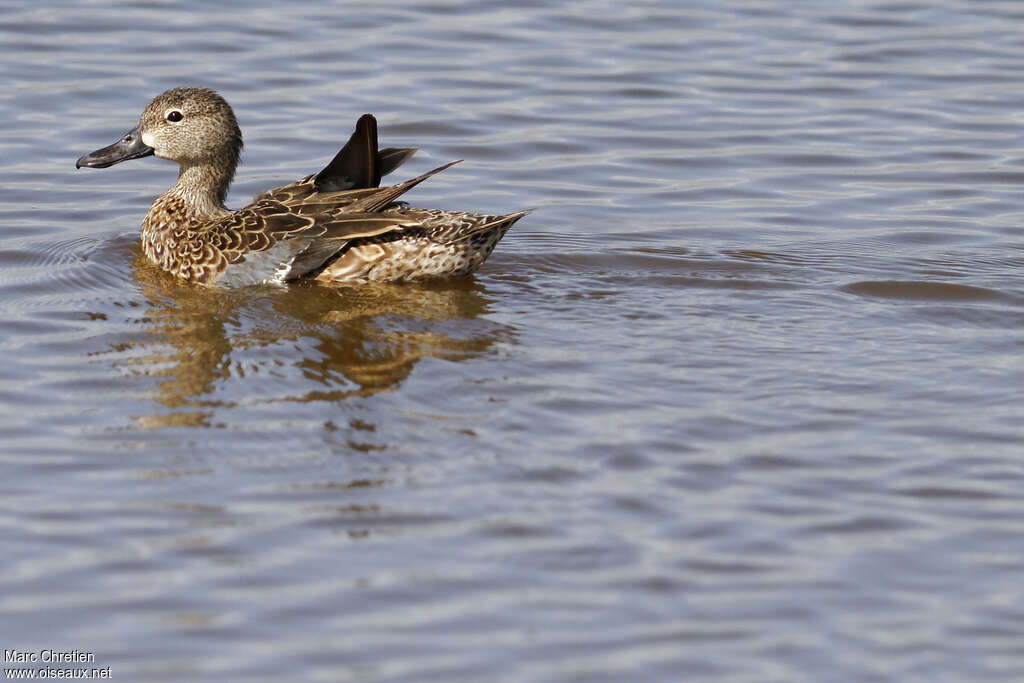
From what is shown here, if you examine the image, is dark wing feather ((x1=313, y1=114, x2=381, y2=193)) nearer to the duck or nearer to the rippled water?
the duck

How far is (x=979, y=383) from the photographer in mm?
6527

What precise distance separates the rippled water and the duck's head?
0.66m

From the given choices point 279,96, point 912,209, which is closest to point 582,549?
point 912,209

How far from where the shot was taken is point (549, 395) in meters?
6.33

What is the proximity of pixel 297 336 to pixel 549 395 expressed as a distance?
144cm

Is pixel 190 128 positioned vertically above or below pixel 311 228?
above

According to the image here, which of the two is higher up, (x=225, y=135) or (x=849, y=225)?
(x=225, y=135)

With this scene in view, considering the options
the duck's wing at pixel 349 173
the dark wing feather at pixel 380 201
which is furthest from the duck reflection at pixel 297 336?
the duck's wing at pixel 349 173

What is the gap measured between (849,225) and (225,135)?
12.4ft

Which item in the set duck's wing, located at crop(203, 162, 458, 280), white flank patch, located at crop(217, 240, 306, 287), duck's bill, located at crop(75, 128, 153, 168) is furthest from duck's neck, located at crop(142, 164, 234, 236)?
white flank patch, located at crop(217, 240, 306, 287)

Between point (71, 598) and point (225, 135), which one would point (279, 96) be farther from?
point (71, 598)

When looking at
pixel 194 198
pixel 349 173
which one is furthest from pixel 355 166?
pixel 194 198

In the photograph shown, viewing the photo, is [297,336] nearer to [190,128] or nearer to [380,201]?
[380,201]

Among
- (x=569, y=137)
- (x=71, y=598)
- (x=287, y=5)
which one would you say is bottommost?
(x=71, y=598)
